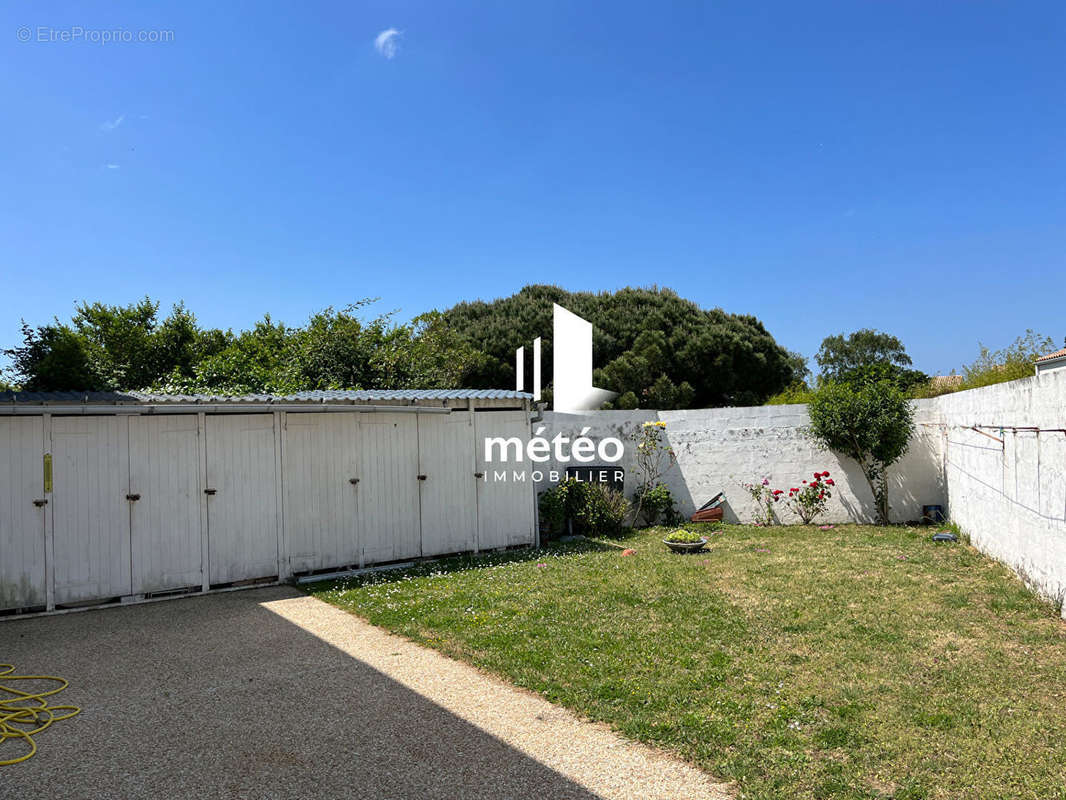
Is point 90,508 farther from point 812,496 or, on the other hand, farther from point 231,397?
point 812,496

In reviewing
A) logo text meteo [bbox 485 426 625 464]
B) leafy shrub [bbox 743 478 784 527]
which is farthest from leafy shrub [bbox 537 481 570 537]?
leafy shrub [bbox 743 478 784 527]

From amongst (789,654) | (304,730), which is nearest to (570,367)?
(789,654)

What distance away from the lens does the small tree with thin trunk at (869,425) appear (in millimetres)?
10305

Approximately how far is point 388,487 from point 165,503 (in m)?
2.49

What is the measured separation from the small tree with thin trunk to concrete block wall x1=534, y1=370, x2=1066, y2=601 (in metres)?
0.23

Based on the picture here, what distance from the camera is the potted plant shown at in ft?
28.3

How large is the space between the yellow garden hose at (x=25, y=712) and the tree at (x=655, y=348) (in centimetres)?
1881

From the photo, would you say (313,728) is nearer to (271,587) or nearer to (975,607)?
(271,587)

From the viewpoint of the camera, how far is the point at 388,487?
26.8 feet

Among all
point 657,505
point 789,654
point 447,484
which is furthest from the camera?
point 657,505

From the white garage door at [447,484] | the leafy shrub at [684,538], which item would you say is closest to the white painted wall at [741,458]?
the white garage door at [447,484]

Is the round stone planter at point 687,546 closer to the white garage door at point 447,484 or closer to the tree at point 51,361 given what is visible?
the white garage door at point 447,484

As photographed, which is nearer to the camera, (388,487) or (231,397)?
(231,397)

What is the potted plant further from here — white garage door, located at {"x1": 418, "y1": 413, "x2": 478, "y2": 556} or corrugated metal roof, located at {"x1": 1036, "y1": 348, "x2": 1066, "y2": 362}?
corrugated metal roof, located at {"x1": 1036, "y1": 348, "x2": 1066, "y2": 362}
